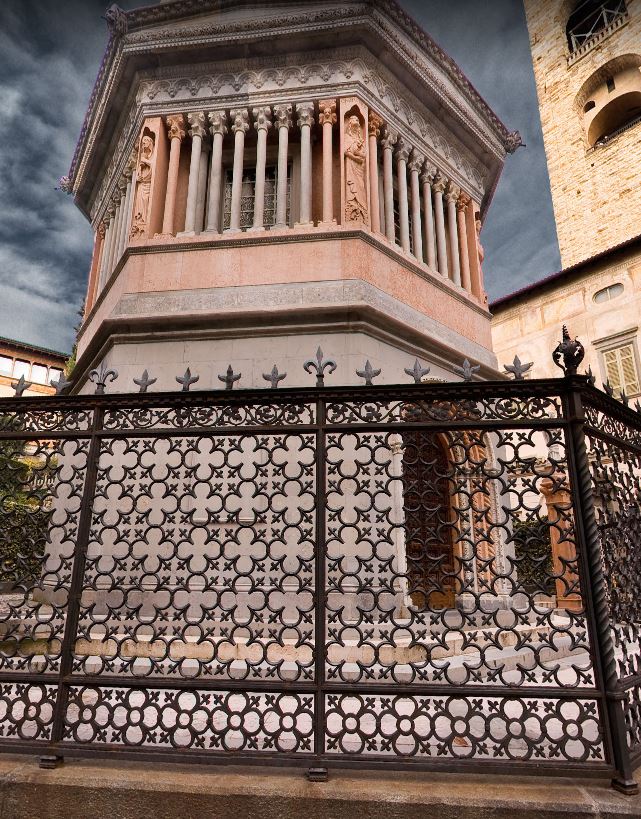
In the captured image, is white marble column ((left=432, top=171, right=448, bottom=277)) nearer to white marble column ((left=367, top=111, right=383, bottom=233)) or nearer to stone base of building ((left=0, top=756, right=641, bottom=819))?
white marble column ((left=367, top=111, right=383, bottom=233))

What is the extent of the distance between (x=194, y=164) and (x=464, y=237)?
5.37 metres

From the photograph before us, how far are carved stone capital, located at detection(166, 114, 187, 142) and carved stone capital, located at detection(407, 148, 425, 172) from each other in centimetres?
403

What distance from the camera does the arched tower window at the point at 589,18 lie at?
83.3 ft

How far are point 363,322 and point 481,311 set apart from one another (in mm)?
3800

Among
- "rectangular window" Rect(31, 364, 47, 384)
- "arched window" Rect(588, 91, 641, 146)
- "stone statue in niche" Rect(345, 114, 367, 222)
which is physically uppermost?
"arched window" Rect(588, 91, 641, 146)

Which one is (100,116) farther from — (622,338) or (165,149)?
(622,338)

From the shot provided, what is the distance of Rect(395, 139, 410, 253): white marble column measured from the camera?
9348 mm

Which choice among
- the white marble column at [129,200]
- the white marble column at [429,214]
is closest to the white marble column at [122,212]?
the white marble column at [129,200]

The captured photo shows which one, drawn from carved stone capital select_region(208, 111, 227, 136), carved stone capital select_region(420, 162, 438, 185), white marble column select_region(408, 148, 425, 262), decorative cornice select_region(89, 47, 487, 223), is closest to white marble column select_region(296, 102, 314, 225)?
decorative cornice select_region(89, 47, 487, 223)

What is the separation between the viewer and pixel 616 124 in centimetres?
2522

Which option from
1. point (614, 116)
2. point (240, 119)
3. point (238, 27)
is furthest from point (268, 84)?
point (614, 116)

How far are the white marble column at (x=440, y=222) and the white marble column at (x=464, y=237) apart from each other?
2.12ft

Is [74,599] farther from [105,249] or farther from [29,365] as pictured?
[29,365]

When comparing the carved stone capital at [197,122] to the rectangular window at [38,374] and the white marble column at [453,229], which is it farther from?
the rectangular window at [38,374]
